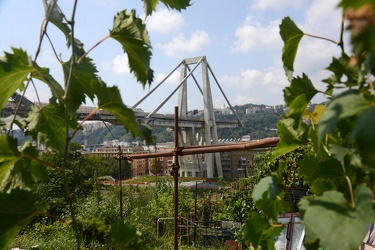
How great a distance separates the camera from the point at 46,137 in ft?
1.63

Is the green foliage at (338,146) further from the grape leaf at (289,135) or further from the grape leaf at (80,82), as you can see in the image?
the grape leaf at (80,82)

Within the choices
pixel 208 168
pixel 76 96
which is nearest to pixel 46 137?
pixel 76 96

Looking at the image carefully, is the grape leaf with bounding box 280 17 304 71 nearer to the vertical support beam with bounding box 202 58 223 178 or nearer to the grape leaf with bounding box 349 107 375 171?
the grape leaf with bounding box 349 107 375 171

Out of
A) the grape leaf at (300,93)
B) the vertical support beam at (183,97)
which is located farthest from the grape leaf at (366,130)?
the vertical support beam at (183,97)

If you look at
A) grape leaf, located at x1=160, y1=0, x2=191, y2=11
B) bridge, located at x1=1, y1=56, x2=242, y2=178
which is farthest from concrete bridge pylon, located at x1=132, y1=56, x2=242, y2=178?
grape leaf, located at x1=160, y1=0, x2=191, y2=11

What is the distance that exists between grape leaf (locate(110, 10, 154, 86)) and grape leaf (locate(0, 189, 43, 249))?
174 millimetres

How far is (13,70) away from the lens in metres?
0.39

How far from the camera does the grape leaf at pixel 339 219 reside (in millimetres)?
238

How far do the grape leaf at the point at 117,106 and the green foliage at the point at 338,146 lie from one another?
12 centimetres

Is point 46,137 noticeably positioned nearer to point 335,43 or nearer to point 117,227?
point 117,227

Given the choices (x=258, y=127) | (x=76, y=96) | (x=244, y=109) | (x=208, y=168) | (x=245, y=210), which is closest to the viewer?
(x=76, y=96)

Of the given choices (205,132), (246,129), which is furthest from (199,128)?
(246,129)

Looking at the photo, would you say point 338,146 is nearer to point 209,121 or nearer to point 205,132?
point 205,132

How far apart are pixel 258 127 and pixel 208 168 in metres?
13.6
